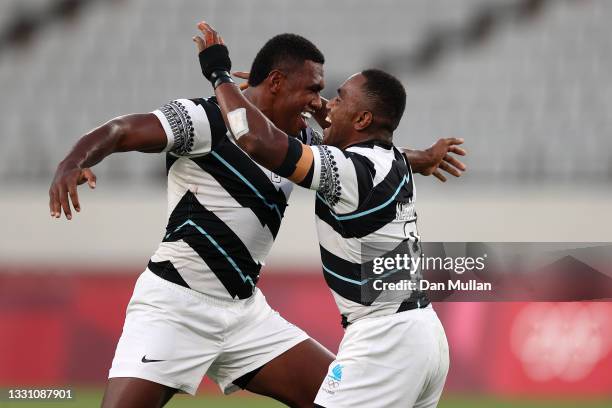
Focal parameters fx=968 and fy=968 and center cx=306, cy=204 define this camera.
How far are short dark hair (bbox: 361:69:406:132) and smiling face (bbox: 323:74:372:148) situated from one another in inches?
1.2

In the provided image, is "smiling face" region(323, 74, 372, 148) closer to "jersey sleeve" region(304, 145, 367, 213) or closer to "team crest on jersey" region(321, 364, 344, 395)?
"jersey sleeve" region(304, 145, 367, 213)

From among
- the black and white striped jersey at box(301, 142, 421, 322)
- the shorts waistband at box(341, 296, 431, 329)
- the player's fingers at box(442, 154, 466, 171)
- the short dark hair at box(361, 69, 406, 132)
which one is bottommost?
the shorts waistband at box(341, 296, 431, 329)

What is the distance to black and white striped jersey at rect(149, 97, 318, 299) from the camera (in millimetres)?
4445

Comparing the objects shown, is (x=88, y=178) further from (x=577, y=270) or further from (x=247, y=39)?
(x=247, y=39)

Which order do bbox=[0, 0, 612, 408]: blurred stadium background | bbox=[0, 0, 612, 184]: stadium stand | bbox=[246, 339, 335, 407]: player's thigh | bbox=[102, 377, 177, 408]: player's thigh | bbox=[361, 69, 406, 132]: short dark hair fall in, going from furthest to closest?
bbox=[0, 0, 612, 184]: stadium stand → bbox=[0, 0, 612, 408]: blurred stadium background → bbox=[246, 339, 335, 407]: player's thigh → bbox=[102, 377, 177, 408]: player's thigh → bbox=[361, 69, 406, 132]: short dark hair

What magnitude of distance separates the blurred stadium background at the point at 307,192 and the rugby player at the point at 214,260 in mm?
3240

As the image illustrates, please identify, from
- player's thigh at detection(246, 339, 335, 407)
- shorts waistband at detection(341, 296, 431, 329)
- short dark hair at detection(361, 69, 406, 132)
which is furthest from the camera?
player's thigh at detection(246, 339, 335, 407)

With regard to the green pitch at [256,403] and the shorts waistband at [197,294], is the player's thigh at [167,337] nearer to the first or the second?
the shorts waistband at [197,294]

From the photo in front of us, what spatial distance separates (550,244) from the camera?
Answer: 8.97 m

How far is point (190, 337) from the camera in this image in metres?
4.39

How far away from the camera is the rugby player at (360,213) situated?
3.69 meters

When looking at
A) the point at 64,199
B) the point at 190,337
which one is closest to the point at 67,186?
the point at 64,199

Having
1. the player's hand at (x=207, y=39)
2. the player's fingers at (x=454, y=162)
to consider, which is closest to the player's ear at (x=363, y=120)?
the player's hand at (x=207, y=39)

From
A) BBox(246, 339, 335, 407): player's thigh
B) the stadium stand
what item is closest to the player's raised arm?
BBox(246, 339, 335, 407): player's thigh
